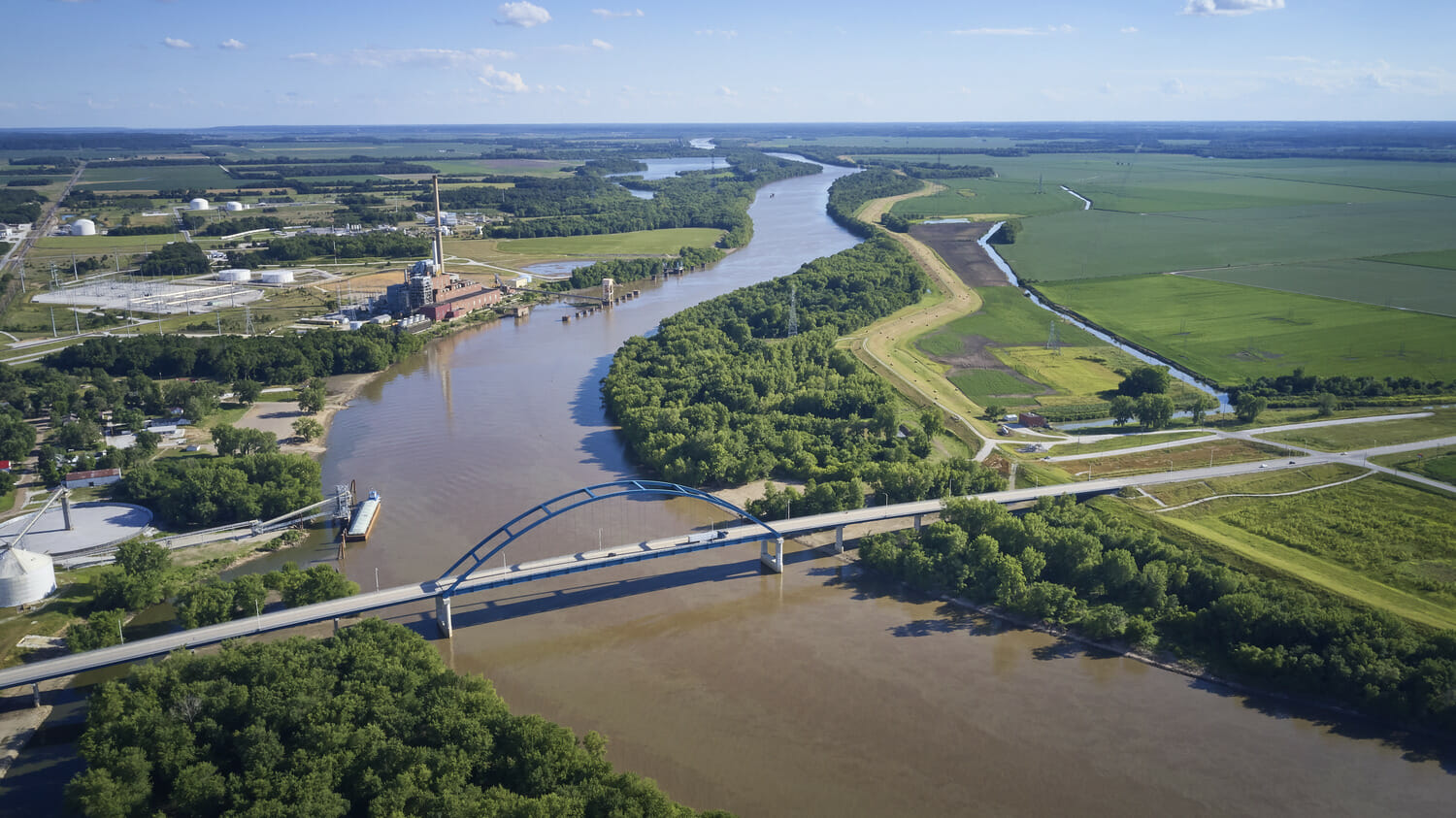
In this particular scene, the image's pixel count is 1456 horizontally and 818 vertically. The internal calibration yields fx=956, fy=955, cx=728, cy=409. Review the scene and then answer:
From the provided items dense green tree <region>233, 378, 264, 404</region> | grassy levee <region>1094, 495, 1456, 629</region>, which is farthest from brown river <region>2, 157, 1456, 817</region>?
dense green tree <region>233, 378, 264, 404</region>

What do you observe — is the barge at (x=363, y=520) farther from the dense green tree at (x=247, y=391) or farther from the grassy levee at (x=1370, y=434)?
the grassy levee at (x=1370, y=434)

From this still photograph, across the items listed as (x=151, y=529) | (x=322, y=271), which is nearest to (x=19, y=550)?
(x=151, y=529)

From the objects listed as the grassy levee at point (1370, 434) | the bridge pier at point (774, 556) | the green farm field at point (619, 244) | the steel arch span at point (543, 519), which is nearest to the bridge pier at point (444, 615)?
the steel arch span at point (543, 519)

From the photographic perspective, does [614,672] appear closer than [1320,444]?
Yes

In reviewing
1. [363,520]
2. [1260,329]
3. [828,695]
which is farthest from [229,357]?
[1260,329]

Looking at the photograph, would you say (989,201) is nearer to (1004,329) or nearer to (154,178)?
(1004,329)

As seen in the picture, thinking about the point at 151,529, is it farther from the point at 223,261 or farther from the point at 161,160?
the point at 161,160
